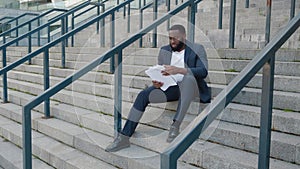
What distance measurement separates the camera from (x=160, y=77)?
2912mm

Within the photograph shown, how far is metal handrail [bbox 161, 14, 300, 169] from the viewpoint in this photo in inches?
54.1

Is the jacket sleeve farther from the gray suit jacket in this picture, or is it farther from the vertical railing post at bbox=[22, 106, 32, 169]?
the vertical railing post at bbox=[22, 106, 32, 169]

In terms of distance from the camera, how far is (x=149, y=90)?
2.96 m

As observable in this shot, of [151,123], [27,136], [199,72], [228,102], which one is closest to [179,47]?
[199,72]

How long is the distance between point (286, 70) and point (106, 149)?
1748 millimetres

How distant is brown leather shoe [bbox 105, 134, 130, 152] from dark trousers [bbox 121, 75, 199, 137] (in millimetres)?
41

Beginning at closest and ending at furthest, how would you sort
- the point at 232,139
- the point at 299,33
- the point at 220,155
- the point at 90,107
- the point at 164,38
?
the point at 220,155
the point at 232,139
the point at 299,33
the point at 90,107
the point at 164,38

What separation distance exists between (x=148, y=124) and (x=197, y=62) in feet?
2.40

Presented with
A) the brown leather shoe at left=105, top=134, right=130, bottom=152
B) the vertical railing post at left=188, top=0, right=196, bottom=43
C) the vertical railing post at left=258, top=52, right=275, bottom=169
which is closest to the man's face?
the vertical railing post at left=188, top=0, right=196, bottom=43

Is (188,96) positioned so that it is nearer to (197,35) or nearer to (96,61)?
(96,61)

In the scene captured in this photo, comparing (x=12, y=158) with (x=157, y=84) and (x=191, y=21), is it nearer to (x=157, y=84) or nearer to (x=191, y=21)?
(x=157, y=84)

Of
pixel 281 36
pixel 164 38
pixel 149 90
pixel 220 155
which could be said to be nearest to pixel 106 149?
pixel 149 90

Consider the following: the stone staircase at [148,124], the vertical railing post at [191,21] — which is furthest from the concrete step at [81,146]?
the vertical railing post at [191,21]

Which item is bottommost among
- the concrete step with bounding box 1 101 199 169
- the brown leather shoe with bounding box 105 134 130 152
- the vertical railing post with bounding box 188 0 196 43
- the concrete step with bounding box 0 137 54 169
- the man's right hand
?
the concrete step with bounding box 0 137 54 169
